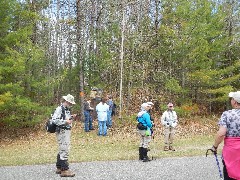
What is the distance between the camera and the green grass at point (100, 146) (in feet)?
41.5

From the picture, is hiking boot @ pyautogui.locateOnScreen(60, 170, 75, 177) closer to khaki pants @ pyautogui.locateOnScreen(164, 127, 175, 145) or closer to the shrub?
khaki pants @ pyautogui.locateOnScreen(164, 127, 175, 145)

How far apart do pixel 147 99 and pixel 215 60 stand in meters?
5.03

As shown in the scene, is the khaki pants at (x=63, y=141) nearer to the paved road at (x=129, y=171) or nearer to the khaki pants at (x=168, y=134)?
the paved road at (x=129, y=171)

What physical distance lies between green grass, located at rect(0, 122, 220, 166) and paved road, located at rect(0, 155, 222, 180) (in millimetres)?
1294

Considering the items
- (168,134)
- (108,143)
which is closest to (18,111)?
(108,143)

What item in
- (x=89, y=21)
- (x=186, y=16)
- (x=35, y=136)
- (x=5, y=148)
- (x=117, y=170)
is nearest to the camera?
(x=117, y=170)

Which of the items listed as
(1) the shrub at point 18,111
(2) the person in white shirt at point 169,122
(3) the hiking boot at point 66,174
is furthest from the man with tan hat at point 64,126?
(1) the shrub at point 18,111

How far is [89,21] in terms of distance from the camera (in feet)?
90.3

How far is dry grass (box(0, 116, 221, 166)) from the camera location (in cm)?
1288

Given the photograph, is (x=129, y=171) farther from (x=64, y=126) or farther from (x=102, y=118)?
(x=102, y=118)

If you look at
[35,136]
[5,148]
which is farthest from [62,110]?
[35,136]

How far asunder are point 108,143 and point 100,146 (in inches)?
38.2

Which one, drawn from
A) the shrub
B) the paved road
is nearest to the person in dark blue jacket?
the paved road

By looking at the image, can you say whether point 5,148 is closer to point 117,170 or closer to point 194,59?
point 117,170
